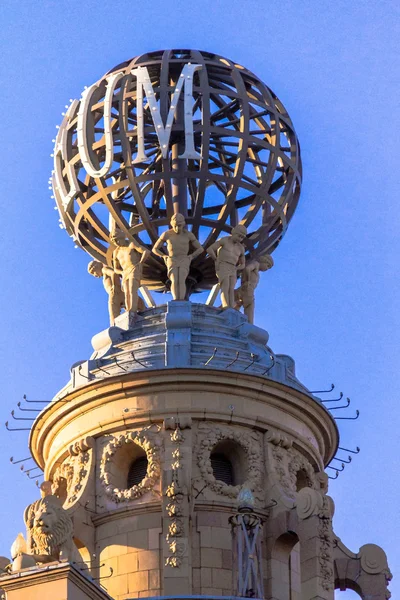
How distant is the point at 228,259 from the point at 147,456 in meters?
7.66

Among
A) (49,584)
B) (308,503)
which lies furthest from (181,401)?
(49,584)

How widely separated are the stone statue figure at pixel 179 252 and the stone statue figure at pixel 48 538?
9.82m

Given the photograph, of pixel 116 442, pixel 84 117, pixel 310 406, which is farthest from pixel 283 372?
pixel 84 117

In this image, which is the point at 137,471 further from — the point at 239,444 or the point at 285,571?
the point at 285,571

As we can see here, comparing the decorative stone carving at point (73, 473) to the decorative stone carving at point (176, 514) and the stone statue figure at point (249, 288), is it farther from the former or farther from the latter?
the stone statue figure at point (249, 288)

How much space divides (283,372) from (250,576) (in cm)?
820

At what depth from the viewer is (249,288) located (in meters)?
69.1

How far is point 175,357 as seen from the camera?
6431 cm

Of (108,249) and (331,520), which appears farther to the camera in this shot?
(108,249)

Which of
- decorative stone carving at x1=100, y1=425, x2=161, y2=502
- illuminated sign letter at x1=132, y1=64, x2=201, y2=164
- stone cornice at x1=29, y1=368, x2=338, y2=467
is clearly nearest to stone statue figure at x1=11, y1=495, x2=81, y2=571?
decorative stone carving at x1=100, y1=425, x2=161, y2=502

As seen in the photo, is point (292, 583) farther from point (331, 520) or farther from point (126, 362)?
point (126, 362)

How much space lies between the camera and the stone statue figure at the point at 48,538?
2293 inches

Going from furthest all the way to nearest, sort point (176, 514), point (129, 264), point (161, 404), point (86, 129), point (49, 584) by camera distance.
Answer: point (86, 129)
point (129, 264)
point (161, 404)
point (176, 514)
point (49, 584)

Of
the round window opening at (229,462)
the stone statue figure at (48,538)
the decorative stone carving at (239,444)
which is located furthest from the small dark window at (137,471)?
the stone statue figure at (48,538)
